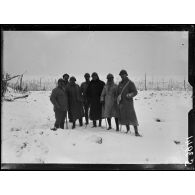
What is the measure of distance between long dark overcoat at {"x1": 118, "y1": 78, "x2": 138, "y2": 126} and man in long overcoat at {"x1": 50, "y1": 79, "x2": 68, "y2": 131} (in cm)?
49

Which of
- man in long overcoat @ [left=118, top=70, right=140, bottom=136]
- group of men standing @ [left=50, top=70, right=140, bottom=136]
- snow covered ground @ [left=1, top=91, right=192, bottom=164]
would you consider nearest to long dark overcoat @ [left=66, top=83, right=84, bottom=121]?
group of men standing @ [left=50, top=70, right=140, bottom=136]

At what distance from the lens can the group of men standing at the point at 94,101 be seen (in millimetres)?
3396

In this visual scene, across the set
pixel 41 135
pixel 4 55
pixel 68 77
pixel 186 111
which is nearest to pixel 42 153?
pixel 41 135

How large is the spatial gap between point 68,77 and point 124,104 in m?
0.55

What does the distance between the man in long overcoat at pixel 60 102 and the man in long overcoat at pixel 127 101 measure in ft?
1.60

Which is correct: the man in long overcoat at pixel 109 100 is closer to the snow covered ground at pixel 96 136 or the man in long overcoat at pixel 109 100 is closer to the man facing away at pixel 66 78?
the snow covered ground at pixel 96 136

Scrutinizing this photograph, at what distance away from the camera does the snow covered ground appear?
3357mm

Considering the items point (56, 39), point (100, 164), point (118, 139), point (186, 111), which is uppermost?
point (56, 39)

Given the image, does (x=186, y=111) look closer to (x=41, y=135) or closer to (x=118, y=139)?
(x=118, y=139)

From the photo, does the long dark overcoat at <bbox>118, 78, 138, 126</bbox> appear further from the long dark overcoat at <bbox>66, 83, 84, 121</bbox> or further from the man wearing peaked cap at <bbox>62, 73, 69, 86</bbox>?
the man wearing peaked cap at <bbox>62, 73, 69, 86</bbox>

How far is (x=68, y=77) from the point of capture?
3.41 m

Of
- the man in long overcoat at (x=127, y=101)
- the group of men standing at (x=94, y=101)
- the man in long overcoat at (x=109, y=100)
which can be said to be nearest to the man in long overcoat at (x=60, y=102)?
the group of men standing at (x=94, y=101)

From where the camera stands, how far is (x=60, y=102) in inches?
134

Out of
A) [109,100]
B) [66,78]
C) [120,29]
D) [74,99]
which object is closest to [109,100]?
[109,100]
